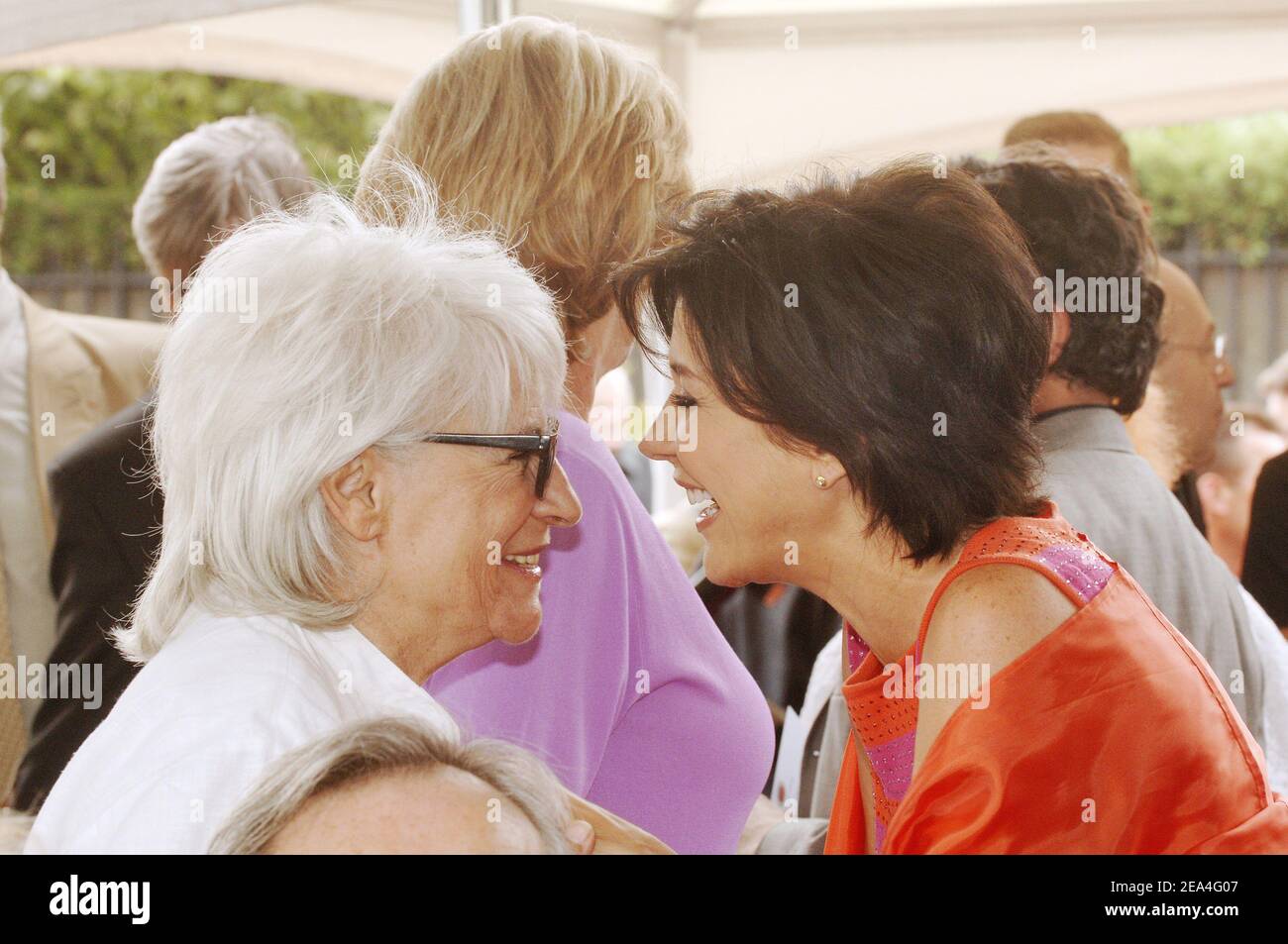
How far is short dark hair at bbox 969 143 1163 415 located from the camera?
2395 millimetres

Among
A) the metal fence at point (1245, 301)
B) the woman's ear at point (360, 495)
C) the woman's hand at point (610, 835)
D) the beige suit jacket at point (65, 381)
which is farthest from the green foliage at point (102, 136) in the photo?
the woman's hand at point (610, 835)

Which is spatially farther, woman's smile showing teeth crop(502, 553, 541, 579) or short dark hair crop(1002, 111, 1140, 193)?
short dark hair crop(1002, 111, 1140, 193)

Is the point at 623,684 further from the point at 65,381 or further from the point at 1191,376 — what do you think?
the point at 1191,376

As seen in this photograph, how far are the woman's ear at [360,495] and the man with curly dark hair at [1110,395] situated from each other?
1122 mm

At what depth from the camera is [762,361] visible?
167cm

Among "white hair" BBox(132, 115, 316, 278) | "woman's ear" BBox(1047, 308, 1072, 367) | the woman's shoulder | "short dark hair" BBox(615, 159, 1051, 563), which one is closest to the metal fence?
"white hair" BBox(132, 115, 316, 278)

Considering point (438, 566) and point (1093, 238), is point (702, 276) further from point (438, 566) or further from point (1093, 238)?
point (1093, 238)

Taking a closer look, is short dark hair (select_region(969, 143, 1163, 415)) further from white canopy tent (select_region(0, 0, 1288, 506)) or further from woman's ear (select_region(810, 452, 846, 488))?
white canopy tent (select_region(0, 0, 1288, 506))

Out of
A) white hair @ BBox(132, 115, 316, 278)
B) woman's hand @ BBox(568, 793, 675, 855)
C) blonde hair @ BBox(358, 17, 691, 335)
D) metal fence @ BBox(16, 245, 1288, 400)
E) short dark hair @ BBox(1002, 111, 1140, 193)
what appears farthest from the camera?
metal fence @ BBox(16, 245, 1288, 400)

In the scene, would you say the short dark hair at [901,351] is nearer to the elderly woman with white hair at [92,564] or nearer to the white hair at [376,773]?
the white hair at [376,773]

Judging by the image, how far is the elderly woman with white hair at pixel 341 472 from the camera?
5.01 ft

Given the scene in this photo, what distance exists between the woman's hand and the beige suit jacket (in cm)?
214

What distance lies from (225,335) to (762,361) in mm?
627

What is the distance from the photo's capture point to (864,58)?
4.54 m
